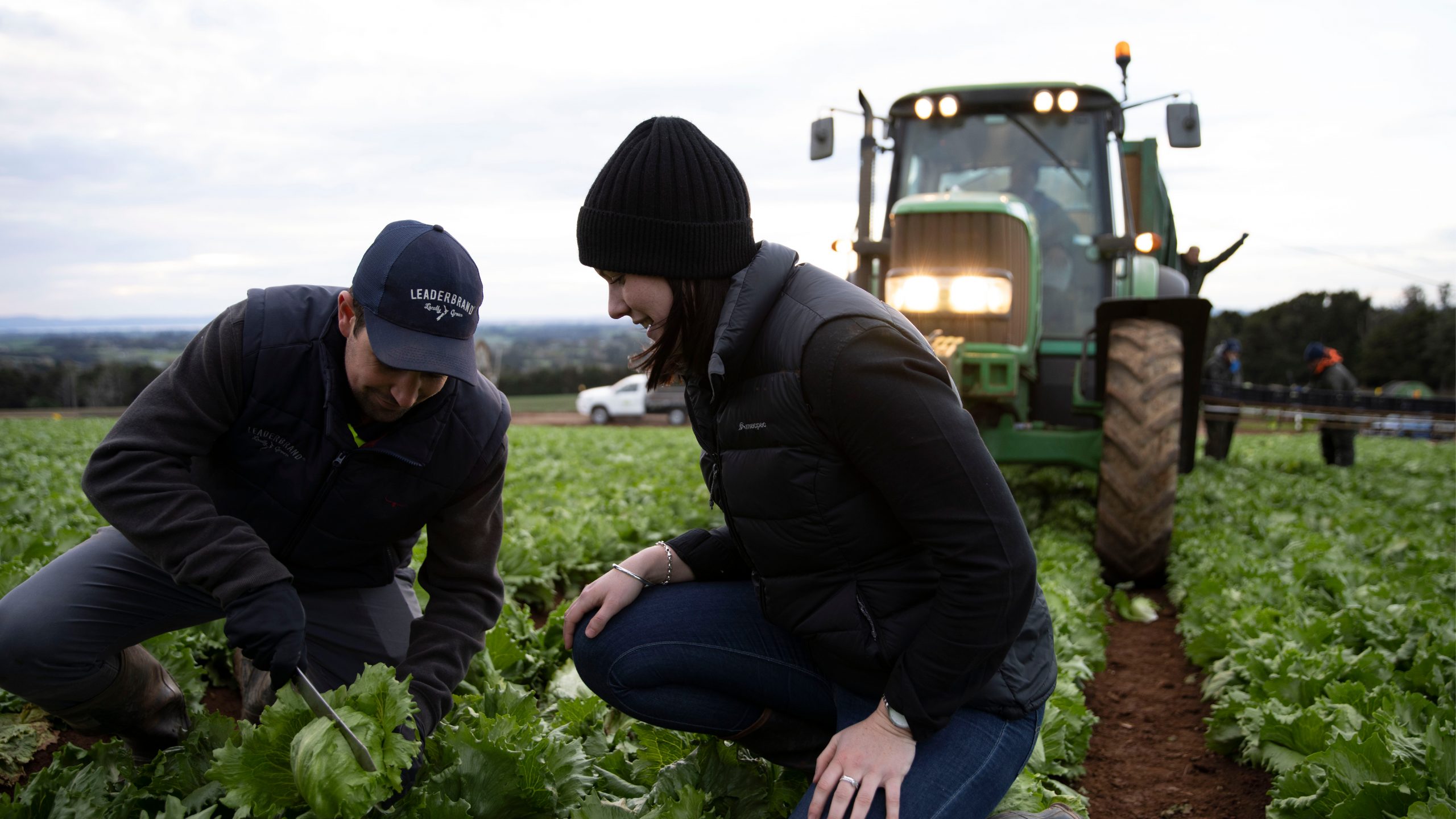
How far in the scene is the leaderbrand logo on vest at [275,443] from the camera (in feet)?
8.27

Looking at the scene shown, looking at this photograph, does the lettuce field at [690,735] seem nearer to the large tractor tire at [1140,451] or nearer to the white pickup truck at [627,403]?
the large tractor tire at [1140,451]

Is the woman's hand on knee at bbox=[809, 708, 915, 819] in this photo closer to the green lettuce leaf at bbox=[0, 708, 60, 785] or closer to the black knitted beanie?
the black knitted beanie

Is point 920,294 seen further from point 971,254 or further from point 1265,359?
point 1265,359

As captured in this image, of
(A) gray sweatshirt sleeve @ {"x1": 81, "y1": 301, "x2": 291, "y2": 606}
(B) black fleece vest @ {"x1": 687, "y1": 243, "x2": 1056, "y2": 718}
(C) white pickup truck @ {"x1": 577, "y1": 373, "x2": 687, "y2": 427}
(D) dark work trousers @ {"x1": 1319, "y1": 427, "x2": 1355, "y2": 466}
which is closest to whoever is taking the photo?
(B) black fleece vest @ {"x1": 687, "y1": 243, "x2": 1056, "y2": 718}

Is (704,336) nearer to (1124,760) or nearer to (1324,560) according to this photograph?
(1124,760)

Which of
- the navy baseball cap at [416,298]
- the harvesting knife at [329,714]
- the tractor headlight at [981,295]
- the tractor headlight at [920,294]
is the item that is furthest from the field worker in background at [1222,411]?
the harvesting knife at [329,714]

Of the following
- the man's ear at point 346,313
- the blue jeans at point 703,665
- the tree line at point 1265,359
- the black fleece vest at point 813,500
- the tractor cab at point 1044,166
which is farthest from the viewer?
the tree line at point 1265,359

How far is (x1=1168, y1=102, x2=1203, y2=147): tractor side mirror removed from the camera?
19.8 feet

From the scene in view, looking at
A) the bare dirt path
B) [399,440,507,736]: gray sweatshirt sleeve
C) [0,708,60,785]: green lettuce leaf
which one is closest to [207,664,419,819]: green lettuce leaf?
[399,440,507,736]: gray sweatshirt sleeve

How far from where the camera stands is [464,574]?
2699 mm

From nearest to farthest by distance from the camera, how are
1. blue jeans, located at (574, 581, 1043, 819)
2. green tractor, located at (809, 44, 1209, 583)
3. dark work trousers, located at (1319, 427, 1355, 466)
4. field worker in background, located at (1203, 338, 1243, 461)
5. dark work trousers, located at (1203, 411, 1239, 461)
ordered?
blue jeans, located at (574, 581, 1043, 819) → green tractor, located at (809, 44, 1209, 583) → field worker in background, located at (1203, 338, 1243, 461) → dark work trousers, located at (1203, 411, 1239, 461) → dark work trousers, located at (1319, 427, 1355, 466)

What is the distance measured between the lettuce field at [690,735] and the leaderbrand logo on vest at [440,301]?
0.82m

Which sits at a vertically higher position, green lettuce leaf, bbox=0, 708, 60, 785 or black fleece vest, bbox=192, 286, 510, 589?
black fleece vest, bbox=192, 286, 510, 589

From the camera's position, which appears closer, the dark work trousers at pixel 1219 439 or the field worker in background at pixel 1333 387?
the dark work trousers at pixel 1219 439
